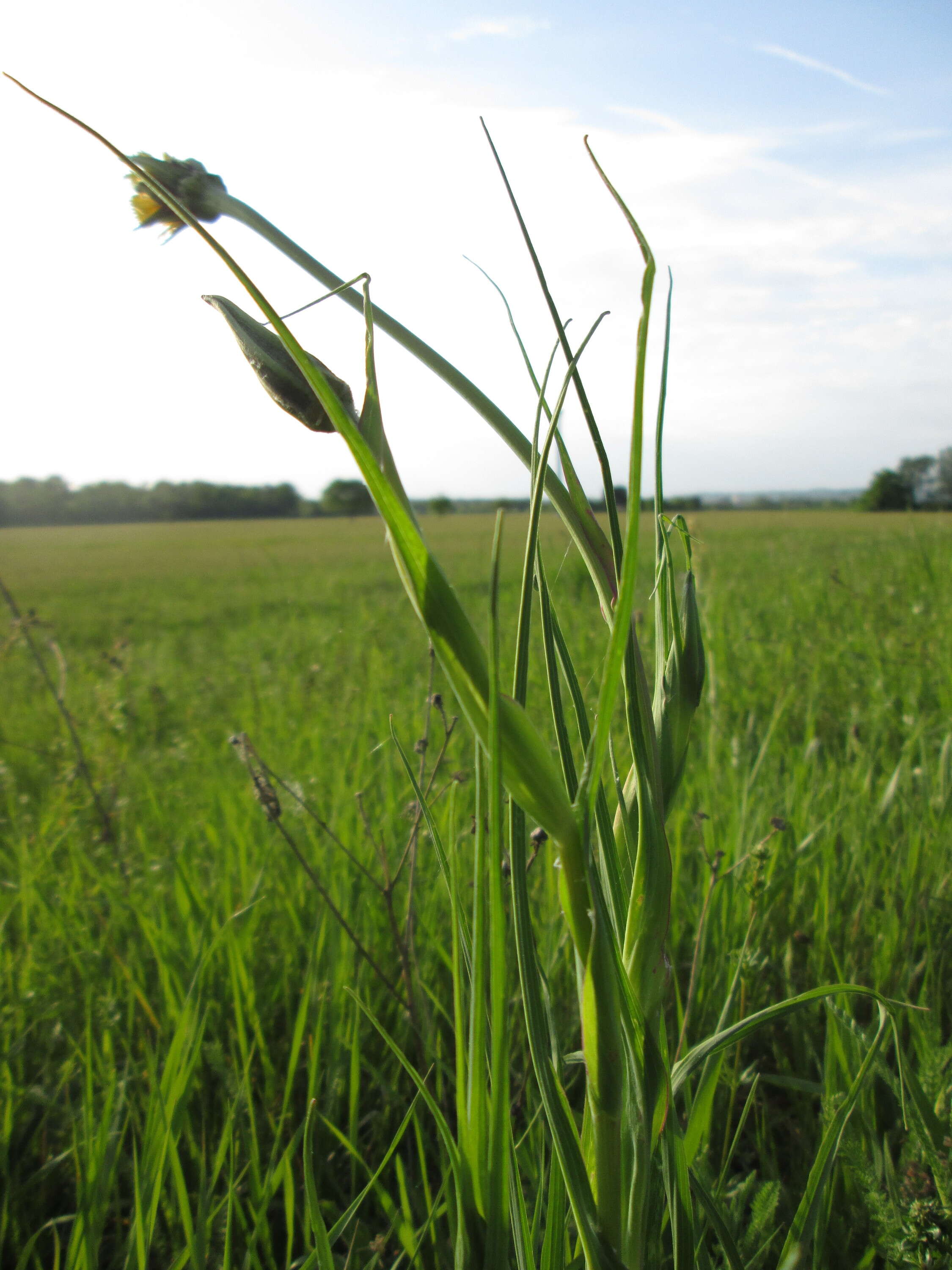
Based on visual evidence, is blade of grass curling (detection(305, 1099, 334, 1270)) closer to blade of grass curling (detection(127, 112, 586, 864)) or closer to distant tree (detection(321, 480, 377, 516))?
blade of grass curling (detection(127, 112, 586, 864))

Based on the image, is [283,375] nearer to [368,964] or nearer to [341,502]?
[368,964]

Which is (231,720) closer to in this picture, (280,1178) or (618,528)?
(280,1178)

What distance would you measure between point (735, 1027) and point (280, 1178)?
54 cm

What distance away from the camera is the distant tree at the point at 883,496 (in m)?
20.3

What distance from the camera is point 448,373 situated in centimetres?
37

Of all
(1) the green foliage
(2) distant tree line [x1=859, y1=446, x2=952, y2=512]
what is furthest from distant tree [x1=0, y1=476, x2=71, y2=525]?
(2) distant tree line [x1=859, y1=446, x2=952, y2=512]

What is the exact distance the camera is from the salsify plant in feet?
1.04

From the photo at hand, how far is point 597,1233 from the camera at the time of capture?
1.26 ft

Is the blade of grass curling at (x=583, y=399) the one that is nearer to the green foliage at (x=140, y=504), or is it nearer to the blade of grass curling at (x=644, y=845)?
the blade of grass curling at (x=644, y=845)

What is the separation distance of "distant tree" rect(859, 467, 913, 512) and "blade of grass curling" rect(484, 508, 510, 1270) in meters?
19.1

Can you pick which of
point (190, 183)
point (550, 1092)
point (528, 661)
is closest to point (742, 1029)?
point (550, 1092)

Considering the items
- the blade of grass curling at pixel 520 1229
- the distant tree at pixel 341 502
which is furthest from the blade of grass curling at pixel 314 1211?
the distant tree at pixel 341 502

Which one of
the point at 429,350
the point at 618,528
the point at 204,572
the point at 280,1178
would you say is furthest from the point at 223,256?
the point at 204,572

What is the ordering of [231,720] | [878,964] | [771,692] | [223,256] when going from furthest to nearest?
[231,720] < [771,692] < [878,964] < [223,256]
